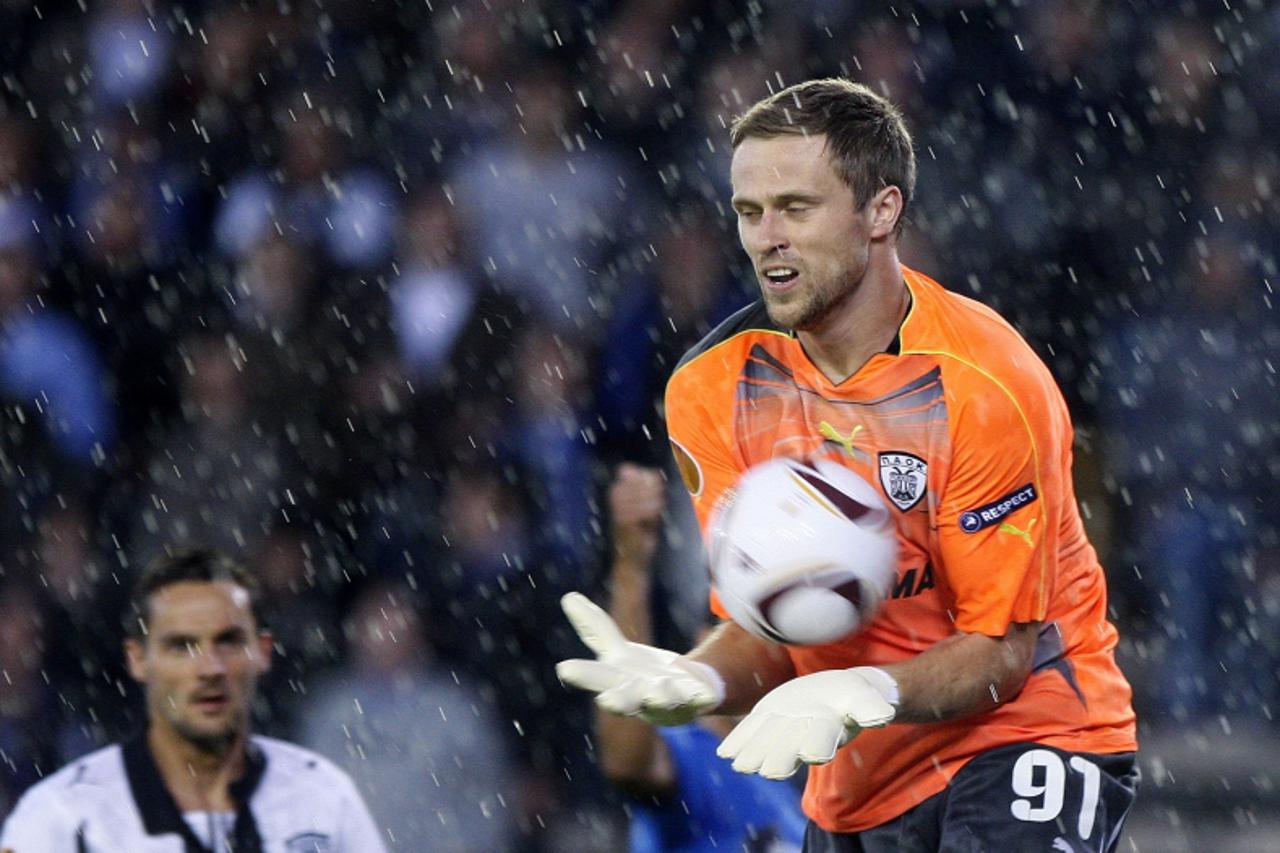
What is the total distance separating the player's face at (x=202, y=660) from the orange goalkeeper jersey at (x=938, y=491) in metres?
1.59

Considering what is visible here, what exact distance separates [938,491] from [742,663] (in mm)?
520

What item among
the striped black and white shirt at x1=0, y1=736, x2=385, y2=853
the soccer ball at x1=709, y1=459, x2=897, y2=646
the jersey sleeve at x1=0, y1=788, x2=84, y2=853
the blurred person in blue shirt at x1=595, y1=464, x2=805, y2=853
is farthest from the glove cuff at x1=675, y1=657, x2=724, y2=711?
the jersey sleeve at x1=0, y1=788, x2=84, y2=853

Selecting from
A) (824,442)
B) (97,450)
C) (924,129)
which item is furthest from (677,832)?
(924,129)

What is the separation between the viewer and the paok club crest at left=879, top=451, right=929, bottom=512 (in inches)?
137

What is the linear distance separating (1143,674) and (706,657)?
3.40 m

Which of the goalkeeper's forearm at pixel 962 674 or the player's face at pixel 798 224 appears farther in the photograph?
the player's face at pixel 798 224

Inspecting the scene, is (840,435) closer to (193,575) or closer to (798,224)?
(798,224)

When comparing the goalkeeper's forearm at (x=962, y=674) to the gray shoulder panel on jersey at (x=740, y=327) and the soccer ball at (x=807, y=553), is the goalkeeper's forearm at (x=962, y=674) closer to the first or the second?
the soccer ball at (x=807, y=553)

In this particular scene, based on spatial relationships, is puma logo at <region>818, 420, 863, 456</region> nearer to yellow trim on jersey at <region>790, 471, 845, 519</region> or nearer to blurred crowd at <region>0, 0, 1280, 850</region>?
yellow trim on jersey at <region>790, 471, 845, 519</region>

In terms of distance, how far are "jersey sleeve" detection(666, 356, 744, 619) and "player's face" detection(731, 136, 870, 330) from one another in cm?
28

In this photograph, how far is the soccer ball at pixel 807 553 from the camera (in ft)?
11.1

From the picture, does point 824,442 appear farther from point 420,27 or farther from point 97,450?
point 420,27

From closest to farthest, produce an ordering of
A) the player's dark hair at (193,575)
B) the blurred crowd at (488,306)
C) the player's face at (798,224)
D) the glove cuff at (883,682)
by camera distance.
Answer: the glove cuff at (883,682) < the player's face at (798,224) < the player's dark hair at (193,575) < the blurred crowd at (488,306)

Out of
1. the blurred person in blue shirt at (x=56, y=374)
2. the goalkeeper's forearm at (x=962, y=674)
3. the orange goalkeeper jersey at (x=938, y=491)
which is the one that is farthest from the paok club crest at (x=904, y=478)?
the blurred person in blue shirt at (x=56, y=374)
